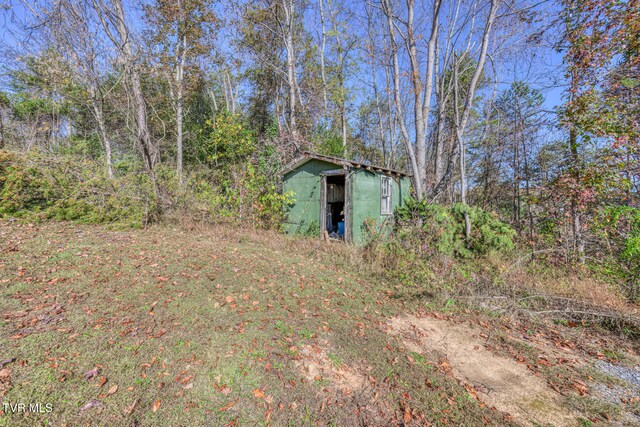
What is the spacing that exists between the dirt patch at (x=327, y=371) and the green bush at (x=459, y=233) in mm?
4428

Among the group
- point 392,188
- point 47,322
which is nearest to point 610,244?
point 392,188

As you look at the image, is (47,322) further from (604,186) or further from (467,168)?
(467,168)

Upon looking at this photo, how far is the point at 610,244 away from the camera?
17.4ft

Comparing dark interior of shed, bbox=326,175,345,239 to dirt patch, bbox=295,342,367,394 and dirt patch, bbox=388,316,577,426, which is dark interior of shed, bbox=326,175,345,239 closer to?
dirt patch, bbox=388,316,577,426

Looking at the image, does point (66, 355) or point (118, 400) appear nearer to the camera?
point (118, 400)

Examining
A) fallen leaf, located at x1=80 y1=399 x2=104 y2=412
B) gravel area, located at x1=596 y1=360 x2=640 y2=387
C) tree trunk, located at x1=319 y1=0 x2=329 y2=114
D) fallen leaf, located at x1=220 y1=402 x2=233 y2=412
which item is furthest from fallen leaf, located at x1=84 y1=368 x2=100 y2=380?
tree trunk, located at x1=319 y1=0 x2=329 y2=114

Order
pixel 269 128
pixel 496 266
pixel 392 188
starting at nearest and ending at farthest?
pixel 496 266 → pixel 392 188 → pixel 269 128

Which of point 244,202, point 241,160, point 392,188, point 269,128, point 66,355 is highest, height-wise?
point 269,128

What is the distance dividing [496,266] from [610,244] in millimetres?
2039

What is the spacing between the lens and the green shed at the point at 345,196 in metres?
7.98

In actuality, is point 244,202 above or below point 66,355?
above

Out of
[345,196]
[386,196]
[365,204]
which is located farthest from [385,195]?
[345,196]

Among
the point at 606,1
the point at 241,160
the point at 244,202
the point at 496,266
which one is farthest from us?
the point at 241,160

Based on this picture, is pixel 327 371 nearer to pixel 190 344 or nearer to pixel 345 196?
pixel 190 344
